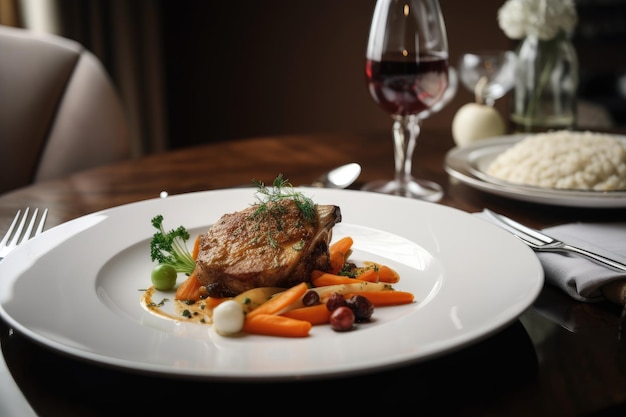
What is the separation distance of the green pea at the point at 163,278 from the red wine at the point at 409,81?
97 centimetres

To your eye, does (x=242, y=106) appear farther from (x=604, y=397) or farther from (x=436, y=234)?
(x=604, y=397)

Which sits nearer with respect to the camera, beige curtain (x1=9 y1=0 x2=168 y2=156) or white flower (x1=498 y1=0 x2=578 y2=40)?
white flower (x1=498 y1=0 x2=578 y2=40)

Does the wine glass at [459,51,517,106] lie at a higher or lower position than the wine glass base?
higher

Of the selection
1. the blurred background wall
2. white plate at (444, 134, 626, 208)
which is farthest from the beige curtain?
white plate at (444, 134, 626, 208)

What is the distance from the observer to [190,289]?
1.39 metres

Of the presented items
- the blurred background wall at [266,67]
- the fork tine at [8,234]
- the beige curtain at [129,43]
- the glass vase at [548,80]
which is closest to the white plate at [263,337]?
the fork tine at [8,234]

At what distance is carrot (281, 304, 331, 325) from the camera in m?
1.20

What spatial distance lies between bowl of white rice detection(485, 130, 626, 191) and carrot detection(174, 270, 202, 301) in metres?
0.99

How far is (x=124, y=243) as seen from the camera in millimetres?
1569

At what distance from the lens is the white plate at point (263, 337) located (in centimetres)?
98

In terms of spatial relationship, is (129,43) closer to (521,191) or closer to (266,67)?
(266,67)

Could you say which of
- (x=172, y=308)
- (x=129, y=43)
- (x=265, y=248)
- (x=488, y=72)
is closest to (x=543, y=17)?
(x=488, y=72)

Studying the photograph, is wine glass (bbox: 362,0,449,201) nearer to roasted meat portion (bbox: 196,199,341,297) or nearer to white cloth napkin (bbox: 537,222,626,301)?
white cloth napkin (bbox: 537,222,626,301)

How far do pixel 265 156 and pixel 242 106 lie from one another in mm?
3531
